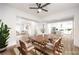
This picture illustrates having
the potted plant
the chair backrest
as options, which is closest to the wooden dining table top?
the chair backrest

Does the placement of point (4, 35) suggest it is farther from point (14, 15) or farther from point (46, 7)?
point (46, 7)

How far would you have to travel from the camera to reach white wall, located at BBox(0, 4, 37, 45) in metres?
1.89

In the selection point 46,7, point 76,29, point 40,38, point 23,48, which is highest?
point 46,7

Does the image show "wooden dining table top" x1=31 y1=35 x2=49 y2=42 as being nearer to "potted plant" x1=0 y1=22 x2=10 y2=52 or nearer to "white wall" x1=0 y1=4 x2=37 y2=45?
"white wall" x1=0 y1=4 x2=37 y2=45

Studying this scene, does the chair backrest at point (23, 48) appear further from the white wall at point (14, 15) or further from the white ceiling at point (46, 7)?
the white ceiling at point (46, 7)

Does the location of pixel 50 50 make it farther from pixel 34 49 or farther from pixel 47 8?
pixel 47 8

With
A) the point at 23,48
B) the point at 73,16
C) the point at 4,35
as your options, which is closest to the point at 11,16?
the point at 4,35

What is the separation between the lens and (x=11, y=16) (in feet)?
6.27

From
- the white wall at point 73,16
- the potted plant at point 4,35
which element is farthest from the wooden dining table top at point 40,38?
the potted plant at point 4,35

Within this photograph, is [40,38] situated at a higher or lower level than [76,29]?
lower

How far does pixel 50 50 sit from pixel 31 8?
0.83 metres

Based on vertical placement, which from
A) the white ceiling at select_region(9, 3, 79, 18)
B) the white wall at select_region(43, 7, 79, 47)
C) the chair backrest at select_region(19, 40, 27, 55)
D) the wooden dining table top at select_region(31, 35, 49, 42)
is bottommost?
the chair backrest at select_region(19, 40, 27, 55)
